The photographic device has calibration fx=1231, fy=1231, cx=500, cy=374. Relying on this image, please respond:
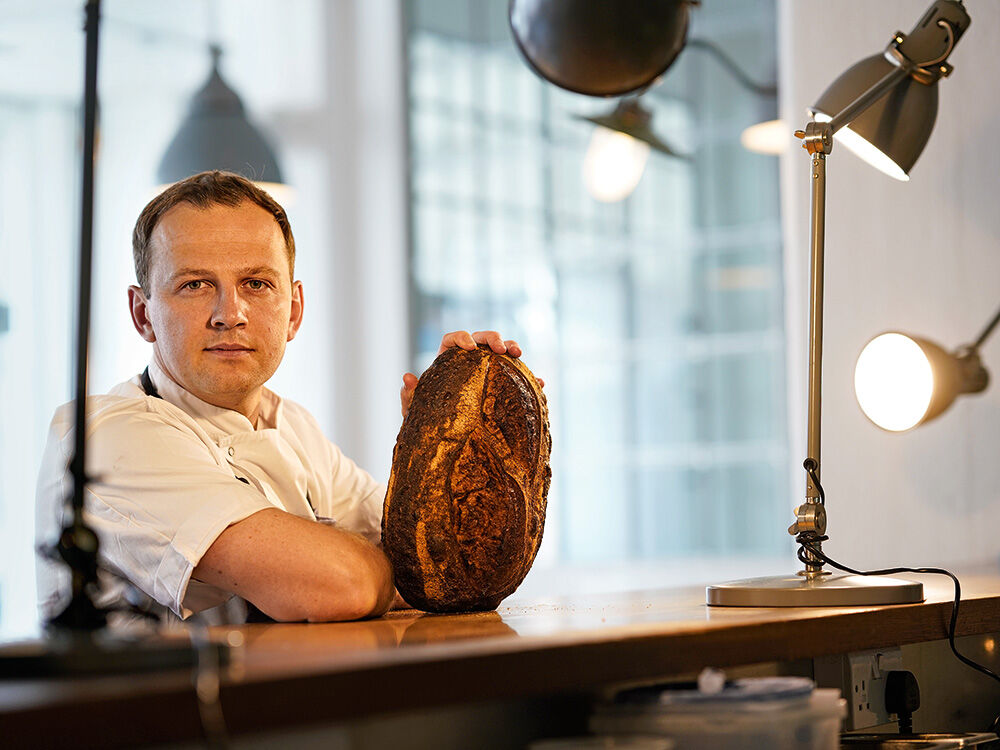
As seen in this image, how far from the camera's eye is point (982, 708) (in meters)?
1.63

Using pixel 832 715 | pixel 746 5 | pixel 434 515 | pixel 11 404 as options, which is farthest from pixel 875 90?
pixel 11 404

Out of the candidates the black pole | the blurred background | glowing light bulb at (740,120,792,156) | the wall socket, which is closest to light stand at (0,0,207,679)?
the black pole

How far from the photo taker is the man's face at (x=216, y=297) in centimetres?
155

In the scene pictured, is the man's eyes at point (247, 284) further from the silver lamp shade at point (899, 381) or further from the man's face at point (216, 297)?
the silver lamp shade at point (899, 381)

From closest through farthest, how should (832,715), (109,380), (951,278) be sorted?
(832,715) → (951,278) → (109,380)

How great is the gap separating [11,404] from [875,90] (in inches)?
118

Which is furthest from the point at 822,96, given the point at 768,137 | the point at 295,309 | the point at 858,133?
the point at 768,137

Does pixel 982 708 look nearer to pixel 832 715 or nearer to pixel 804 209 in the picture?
pixel 832 715

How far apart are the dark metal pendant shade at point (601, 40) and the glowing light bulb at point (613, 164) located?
6.44 ft

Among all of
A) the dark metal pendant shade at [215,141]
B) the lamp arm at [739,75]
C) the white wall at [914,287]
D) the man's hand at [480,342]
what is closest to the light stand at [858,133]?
the man's hand at [480,342]

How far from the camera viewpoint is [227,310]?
154cm

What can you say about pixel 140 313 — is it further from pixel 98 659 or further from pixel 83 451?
pixel 98 659

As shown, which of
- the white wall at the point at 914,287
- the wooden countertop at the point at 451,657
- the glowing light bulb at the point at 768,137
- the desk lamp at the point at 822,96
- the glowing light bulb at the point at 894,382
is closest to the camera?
the wooden countertop at the point at 451,657

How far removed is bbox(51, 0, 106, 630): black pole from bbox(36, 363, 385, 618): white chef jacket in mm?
342
